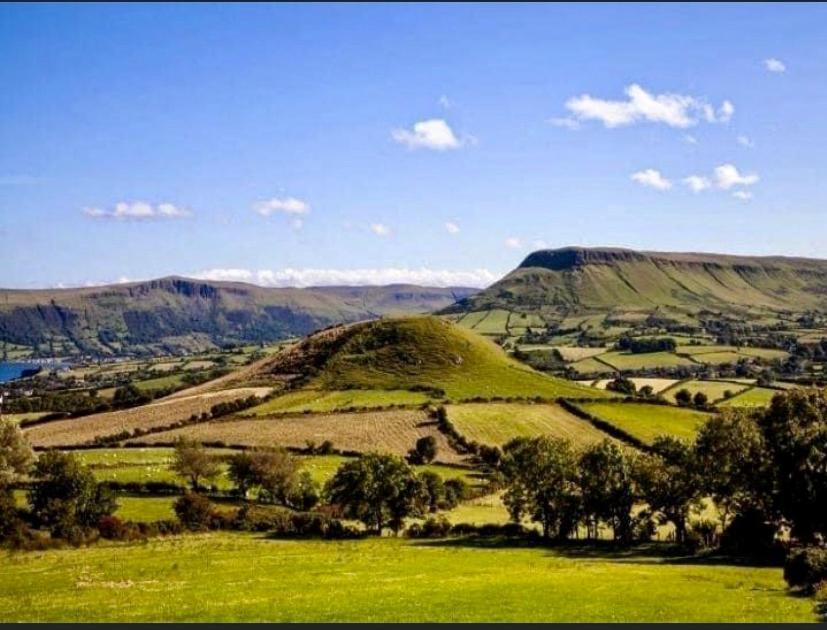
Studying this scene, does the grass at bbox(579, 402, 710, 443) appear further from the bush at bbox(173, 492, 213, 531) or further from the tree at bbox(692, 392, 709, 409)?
the bush at bbox(173, 492, 213, 531)

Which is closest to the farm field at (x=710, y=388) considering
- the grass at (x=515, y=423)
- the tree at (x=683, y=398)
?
the tree at (x=683, y=398)

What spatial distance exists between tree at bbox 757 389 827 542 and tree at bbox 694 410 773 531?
3.72 metres

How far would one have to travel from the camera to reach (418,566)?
54344 millimetres

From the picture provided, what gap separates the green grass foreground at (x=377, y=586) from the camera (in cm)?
3591

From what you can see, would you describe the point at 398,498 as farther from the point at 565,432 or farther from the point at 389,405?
the point at 389,405

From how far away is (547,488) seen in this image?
7681 centimetres

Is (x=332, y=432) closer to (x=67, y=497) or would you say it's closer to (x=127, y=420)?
(x=127, y=420)

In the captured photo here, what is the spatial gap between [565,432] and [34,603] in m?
106

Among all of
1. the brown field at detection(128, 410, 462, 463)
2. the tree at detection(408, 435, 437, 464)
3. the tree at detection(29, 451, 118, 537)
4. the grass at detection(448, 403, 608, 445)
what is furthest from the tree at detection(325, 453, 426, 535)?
the grass at detection(448, 403, 608, 445)

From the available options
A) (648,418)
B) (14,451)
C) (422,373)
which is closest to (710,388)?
(648,418)

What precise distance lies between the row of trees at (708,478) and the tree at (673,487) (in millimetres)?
99

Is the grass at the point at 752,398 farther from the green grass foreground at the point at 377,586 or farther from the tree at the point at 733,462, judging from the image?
the green grass foreground at the point at 377,586

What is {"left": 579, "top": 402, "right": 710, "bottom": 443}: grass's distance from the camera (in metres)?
133

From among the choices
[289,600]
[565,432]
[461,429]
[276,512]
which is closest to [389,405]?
[461,429]
